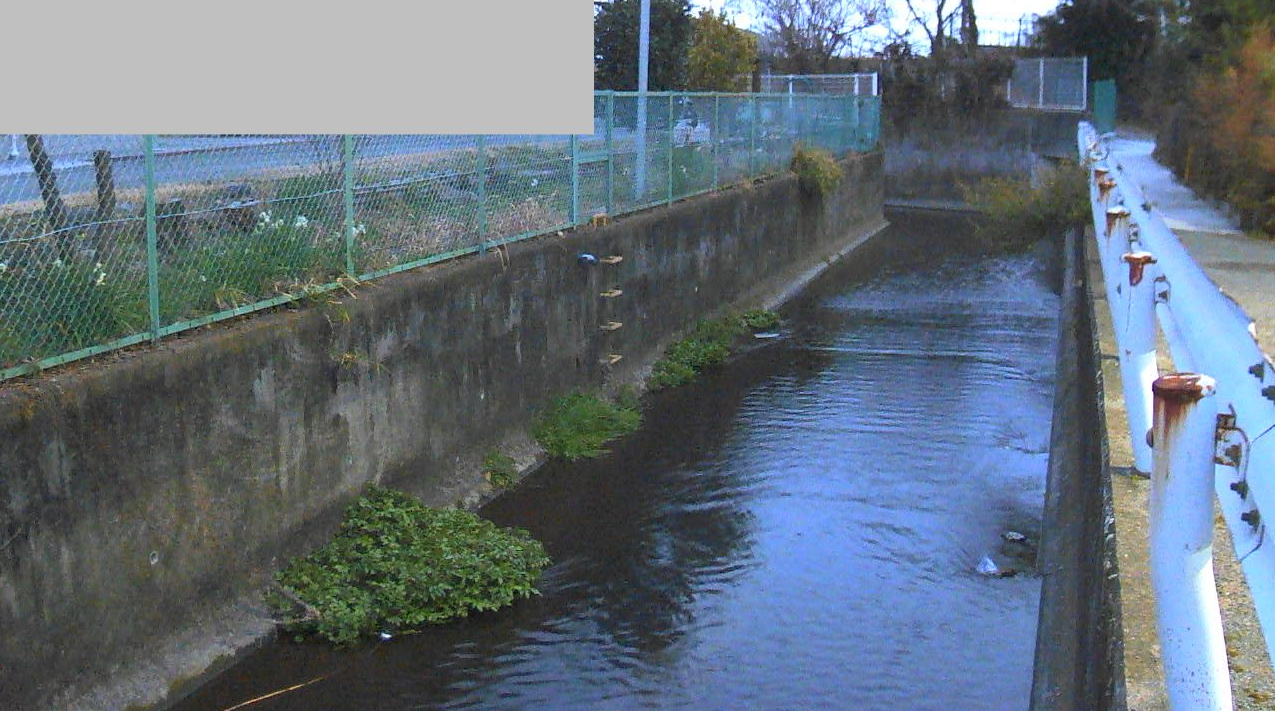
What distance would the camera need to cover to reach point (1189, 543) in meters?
3.57

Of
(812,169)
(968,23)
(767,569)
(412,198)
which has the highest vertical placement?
(968,23)

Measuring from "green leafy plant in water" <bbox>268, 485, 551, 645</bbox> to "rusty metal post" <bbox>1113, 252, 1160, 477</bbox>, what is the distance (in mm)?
3653

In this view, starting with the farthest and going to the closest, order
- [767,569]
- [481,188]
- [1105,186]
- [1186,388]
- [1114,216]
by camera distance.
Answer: [1105,186], [481,188], [1114,216], [767,569], [1186,388]

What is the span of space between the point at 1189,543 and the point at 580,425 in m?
8.42

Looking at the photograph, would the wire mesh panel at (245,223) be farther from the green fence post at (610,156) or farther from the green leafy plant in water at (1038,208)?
the green leafy plant in water at (1038,208)

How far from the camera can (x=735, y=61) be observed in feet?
104

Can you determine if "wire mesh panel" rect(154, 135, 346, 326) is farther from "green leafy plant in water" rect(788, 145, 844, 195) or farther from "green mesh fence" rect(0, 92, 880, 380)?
"green leafy plant in water" rect(788, 145, 844, 195)

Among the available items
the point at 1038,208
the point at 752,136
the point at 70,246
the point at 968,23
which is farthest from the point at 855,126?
the point at 70,246

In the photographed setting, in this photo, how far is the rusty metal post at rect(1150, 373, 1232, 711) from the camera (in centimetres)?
344

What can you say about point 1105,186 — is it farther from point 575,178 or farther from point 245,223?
point 245,223

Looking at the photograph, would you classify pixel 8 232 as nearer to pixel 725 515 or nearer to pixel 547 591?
pixel 547 591

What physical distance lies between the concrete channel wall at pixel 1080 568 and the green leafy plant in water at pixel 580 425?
3.80 m

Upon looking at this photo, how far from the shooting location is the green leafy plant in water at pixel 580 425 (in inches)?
443

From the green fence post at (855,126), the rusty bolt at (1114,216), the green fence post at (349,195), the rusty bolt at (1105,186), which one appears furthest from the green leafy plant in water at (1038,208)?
the green fence post at (349,195)
